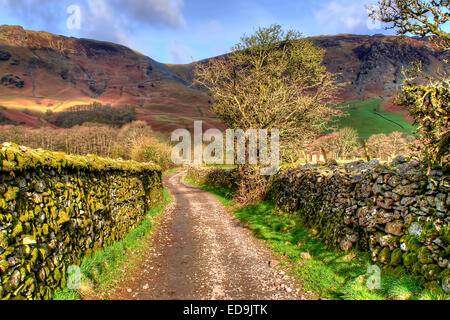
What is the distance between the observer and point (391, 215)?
20.6 feet

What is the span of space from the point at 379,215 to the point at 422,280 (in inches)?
74.4

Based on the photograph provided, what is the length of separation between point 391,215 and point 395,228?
0.35 metres

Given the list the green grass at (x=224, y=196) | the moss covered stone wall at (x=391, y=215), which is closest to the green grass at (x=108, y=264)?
the moss covered stone wall at (x=391, y=215)

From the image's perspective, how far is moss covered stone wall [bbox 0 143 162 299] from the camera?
3760 millimetres

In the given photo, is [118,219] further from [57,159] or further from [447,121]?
[447,121]

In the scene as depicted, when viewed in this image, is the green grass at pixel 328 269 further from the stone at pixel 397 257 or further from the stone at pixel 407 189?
the stone at pixel 407 189

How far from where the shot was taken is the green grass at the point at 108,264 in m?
5.41

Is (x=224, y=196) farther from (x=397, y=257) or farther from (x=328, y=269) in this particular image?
(x=397, y=257)

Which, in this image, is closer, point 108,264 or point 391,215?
point 391,215

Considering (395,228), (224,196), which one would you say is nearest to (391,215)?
(395,228)

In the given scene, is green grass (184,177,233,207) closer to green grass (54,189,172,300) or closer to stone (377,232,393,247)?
green grass (54,189,172,300)

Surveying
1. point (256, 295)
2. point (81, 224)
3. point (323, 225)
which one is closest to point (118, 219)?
point (81, 224)

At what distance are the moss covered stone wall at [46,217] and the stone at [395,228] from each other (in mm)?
7240

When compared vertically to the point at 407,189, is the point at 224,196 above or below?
below
